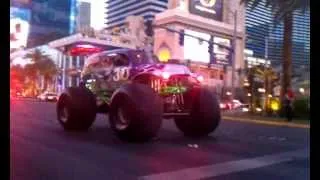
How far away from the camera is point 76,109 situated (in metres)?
2.66

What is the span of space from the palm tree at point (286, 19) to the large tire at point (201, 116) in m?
0.35

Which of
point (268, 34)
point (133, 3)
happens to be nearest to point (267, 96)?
point (268, 34)

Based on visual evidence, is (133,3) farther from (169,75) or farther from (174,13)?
(169,75)

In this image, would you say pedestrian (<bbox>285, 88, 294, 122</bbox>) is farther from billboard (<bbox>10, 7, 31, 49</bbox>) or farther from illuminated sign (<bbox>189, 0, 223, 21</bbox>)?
billboard (<bbox>10, 7, 31, 49</bbox>)

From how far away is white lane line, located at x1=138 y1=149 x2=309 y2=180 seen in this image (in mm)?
2611

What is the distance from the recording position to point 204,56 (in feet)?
8.77

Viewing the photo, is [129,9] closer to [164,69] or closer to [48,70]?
[164,69]

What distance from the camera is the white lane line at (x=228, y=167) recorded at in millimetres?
2611

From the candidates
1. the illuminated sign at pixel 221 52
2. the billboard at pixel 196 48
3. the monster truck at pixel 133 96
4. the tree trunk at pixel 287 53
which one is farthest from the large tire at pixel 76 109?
the tree trunk at pixel 287 53

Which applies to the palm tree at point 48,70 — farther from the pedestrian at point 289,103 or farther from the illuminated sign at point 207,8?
the pedestrian at point 289,103

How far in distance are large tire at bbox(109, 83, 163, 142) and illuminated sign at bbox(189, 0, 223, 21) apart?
41cm

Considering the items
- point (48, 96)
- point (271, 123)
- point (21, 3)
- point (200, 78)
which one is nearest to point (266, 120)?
point (271, 123)

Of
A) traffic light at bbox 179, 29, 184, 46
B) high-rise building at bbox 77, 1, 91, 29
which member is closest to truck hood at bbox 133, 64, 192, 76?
traffic light at bbox 179, 29, 184, 46

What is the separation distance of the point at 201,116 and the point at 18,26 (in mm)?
931
